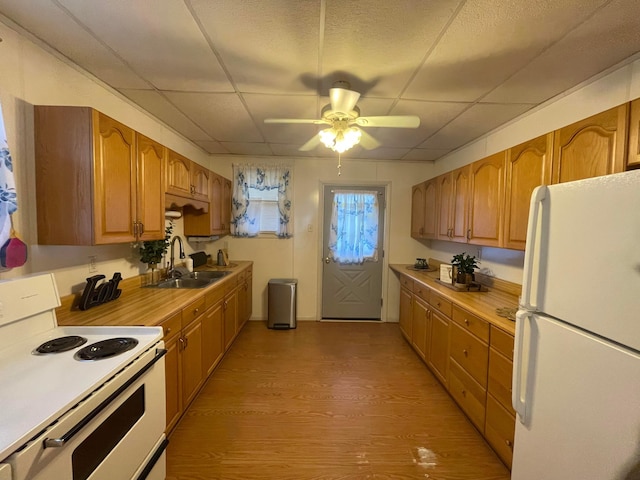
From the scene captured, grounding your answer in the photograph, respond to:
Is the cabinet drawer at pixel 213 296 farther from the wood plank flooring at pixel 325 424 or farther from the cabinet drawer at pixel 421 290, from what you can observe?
the cabinet drawer at pixel 421 290

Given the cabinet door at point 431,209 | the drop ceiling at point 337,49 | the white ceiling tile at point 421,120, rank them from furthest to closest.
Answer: the cabinet door at point 431,209
the white ceiling tile at point 421,120
the drop ceiling at point 337,49

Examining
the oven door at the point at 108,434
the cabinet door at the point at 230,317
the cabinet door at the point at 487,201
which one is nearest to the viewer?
the oven door at the point at 108,434

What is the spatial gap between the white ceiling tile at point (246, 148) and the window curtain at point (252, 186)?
21 cm

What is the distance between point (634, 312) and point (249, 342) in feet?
10.8

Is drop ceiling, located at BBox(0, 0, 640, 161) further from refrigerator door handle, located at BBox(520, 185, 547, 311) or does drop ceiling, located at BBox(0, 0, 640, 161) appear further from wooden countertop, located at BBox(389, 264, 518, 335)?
wooden countertop, located at BBox(389, 264, 518, 335)

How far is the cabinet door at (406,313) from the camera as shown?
3.29 m

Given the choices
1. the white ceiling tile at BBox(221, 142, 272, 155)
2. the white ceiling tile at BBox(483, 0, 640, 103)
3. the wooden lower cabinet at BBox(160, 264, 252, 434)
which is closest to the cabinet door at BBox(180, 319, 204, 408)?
the wooden lower cabinet at BBox(160, 264, 252, 434)

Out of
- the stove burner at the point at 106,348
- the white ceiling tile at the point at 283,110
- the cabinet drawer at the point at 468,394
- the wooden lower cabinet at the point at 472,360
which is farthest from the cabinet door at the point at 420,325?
the stove burner at the point at 106,348

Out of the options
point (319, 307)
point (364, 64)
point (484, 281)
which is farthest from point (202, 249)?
point (484, 281)

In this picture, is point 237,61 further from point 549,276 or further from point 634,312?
point 634,312

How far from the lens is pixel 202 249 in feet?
12.7

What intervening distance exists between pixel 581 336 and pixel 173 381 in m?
2.19

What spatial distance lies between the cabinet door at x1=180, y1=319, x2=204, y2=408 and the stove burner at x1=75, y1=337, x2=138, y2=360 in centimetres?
58

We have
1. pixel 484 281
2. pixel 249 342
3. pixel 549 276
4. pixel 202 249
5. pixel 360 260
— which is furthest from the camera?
pixel 360 260
